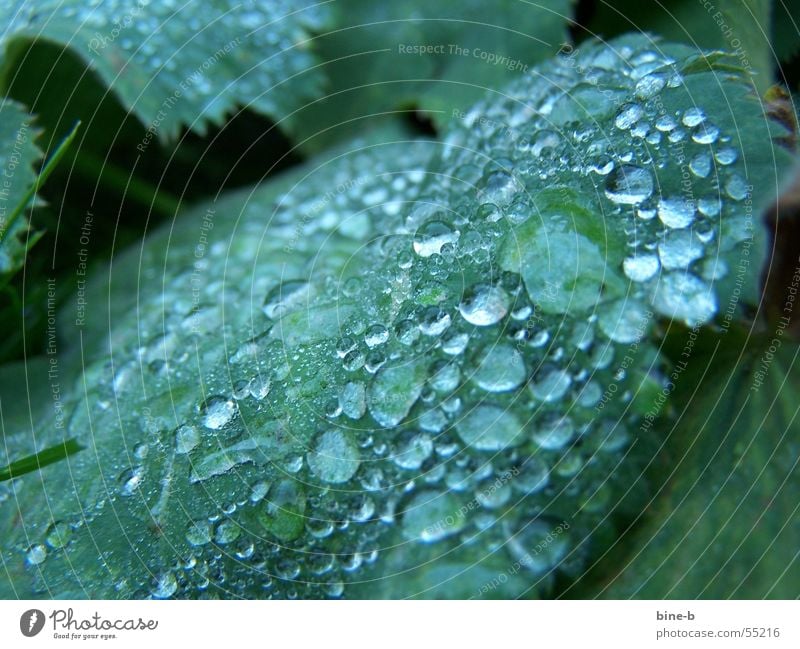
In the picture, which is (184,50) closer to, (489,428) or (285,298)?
(285,298)

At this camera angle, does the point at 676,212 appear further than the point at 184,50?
No

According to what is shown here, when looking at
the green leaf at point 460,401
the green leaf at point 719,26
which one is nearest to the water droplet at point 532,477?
the green leaf at point 460,401

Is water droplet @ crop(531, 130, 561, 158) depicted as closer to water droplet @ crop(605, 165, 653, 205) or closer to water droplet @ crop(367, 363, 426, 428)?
water droplet @ crop(605, 165, 653, 205)

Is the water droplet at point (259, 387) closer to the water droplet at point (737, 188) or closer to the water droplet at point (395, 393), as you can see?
the water droplet at point (395, 393)

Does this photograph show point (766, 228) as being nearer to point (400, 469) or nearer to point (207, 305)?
point (400, 469)

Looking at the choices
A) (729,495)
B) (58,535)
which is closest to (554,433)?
(729,495)

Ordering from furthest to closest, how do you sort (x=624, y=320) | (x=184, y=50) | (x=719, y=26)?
(x=184, y=50)
(x=719, y=26)
(x=624, y=320)

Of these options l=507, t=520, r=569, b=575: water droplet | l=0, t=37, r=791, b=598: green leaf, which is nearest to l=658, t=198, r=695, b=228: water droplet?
l=0, t=37, r=791, b=598: green leaf
